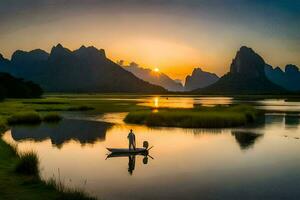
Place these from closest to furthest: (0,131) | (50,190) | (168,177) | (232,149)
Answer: (50,190) < (168,177) < (232,149) < (0,131)

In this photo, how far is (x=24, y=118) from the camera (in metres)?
67.1

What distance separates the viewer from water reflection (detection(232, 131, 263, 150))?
44.5 m

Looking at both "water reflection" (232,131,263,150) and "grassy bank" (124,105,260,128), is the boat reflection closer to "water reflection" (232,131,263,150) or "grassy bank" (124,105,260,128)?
"water reflection" (232,131,263,150)

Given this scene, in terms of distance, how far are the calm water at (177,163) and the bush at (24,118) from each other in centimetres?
754

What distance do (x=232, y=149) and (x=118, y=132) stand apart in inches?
749

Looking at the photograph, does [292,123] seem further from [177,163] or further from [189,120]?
[177,163]

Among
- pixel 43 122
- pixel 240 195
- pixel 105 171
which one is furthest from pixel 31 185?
pixel 43 122

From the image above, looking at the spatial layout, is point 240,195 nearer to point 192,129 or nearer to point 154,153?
point 154,153

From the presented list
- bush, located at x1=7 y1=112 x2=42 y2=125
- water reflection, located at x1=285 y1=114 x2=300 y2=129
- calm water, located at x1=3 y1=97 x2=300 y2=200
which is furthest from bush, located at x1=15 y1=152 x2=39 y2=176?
water reflection, located at x1=285 y1=114 x2=300 y2=129

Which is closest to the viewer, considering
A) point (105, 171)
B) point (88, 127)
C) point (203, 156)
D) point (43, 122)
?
point (105, 171)

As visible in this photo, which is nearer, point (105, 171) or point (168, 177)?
point (168, 177)

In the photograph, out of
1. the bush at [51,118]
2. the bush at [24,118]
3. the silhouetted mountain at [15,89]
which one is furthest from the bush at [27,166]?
the silhouetted mountain at [15,89]

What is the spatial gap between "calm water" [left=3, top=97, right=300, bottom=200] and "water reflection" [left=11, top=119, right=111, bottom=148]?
126mm

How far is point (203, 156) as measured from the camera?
37.8 m
